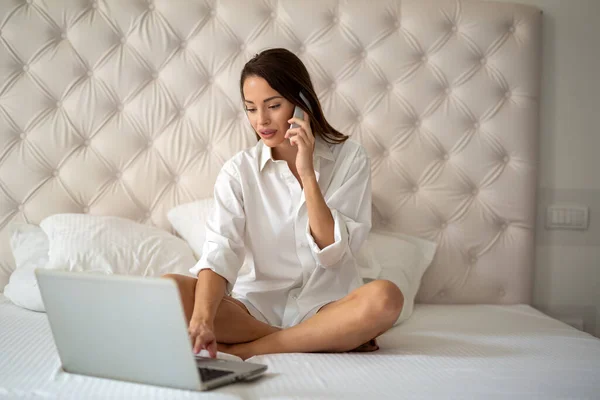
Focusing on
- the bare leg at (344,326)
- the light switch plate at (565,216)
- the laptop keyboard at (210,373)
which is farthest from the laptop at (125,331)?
the light switch plate at (565,216)

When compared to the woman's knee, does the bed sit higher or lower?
higher

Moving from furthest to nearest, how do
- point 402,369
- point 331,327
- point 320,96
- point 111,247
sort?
point 320,96, point 111,247, point 331,327, point 402,369

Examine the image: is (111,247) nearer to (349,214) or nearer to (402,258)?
(349,214)

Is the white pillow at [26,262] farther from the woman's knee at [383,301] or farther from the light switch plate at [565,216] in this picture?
the light switch plate at [565,216]

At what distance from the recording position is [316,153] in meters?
1.80

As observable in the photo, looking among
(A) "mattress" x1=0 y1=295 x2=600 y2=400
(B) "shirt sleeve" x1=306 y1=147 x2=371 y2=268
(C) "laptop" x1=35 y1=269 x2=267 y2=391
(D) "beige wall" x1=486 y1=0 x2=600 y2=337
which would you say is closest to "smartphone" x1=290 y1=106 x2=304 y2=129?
(B) "shirt sleeve" x1=306 y1=147 x2=371 y2=268

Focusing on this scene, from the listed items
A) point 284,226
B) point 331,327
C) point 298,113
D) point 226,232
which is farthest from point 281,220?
point 331,327

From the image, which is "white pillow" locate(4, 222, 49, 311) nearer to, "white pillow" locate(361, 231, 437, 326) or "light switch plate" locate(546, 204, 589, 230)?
"white pillow" locate(361, 231, 437, 326)

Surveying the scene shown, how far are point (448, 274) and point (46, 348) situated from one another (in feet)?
4.40

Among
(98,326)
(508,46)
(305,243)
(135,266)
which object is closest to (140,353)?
(98,326)

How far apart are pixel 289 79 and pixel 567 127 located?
47.4 inches

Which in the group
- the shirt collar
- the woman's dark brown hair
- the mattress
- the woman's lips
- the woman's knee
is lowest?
the mattress

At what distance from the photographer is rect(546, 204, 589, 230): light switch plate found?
2.41m

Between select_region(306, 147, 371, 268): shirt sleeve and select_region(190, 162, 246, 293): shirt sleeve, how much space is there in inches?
7.6
